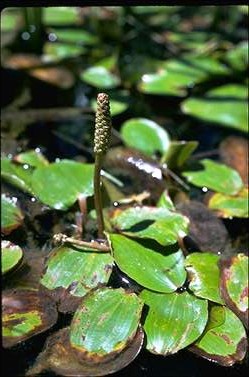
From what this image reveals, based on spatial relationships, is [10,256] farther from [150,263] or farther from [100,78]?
[100,78]

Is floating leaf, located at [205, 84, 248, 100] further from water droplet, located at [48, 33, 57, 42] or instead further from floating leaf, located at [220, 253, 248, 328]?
floating leaf, located at [220, 253, 248, 328]

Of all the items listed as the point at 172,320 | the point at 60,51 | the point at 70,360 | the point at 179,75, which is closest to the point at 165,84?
the point at 179,75

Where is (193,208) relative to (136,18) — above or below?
below

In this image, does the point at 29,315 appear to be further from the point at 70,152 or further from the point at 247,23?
the point at 247,23

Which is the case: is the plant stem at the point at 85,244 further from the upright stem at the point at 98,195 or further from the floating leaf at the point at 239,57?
the floating leaf at the point at 239,57

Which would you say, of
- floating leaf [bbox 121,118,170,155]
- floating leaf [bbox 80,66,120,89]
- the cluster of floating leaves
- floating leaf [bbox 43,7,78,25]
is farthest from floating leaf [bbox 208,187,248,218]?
floating leaf [bbox 43,7,78,25]

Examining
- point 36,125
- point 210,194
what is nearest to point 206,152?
point 210,194

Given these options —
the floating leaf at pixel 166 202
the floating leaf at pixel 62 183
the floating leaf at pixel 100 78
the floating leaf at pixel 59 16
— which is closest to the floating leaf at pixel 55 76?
the floating leaf at pixel 100 78
